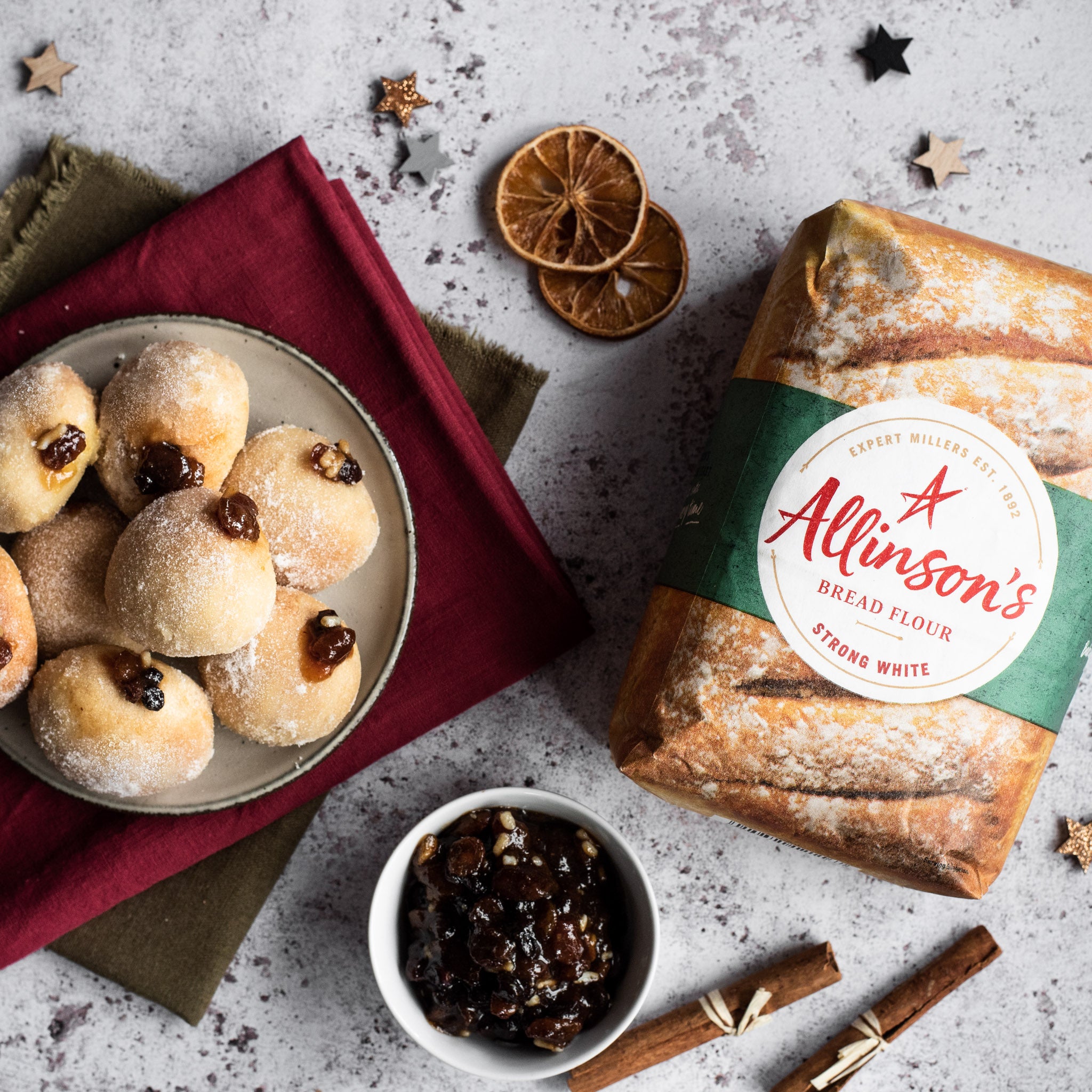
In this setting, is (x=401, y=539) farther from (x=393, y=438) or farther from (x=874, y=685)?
(x=874, y=685)

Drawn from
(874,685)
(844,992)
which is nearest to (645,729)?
(874,685)

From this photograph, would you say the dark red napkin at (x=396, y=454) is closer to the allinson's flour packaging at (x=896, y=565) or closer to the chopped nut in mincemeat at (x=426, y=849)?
the chopped nut in mincemeat at (x=426, y=849)

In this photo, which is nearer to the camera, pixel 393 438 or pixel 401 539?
pixel 401 539

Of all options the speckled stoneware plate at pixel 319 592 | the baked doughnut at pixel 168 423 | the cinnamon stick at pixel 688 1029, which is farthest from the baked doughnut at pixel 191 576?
the cinnamon stick at pixel 688 1029

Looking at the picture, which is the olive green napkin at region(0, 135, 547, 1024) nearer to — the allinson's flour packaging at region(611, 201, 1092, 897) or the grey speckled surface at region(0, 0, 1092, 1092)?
the grey speckled surface at region(0, 0, 1092, 1092)

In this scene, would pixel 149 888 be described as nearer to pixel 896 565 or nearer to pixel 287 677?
pixel 287 677

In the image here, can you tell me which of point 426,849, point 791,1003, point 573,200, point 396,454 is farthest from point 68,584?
point 791,1003

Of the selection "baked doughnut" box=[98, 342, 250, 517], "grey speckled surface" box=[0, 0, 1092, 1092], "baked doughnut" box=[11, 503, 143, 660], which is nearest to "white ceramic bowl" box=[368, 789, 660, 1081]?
"grey speckled surface" box=[0, 0, 1092, 1092]

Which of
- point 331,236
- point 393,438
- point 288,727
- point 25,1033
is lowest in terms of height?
point 25,1033
